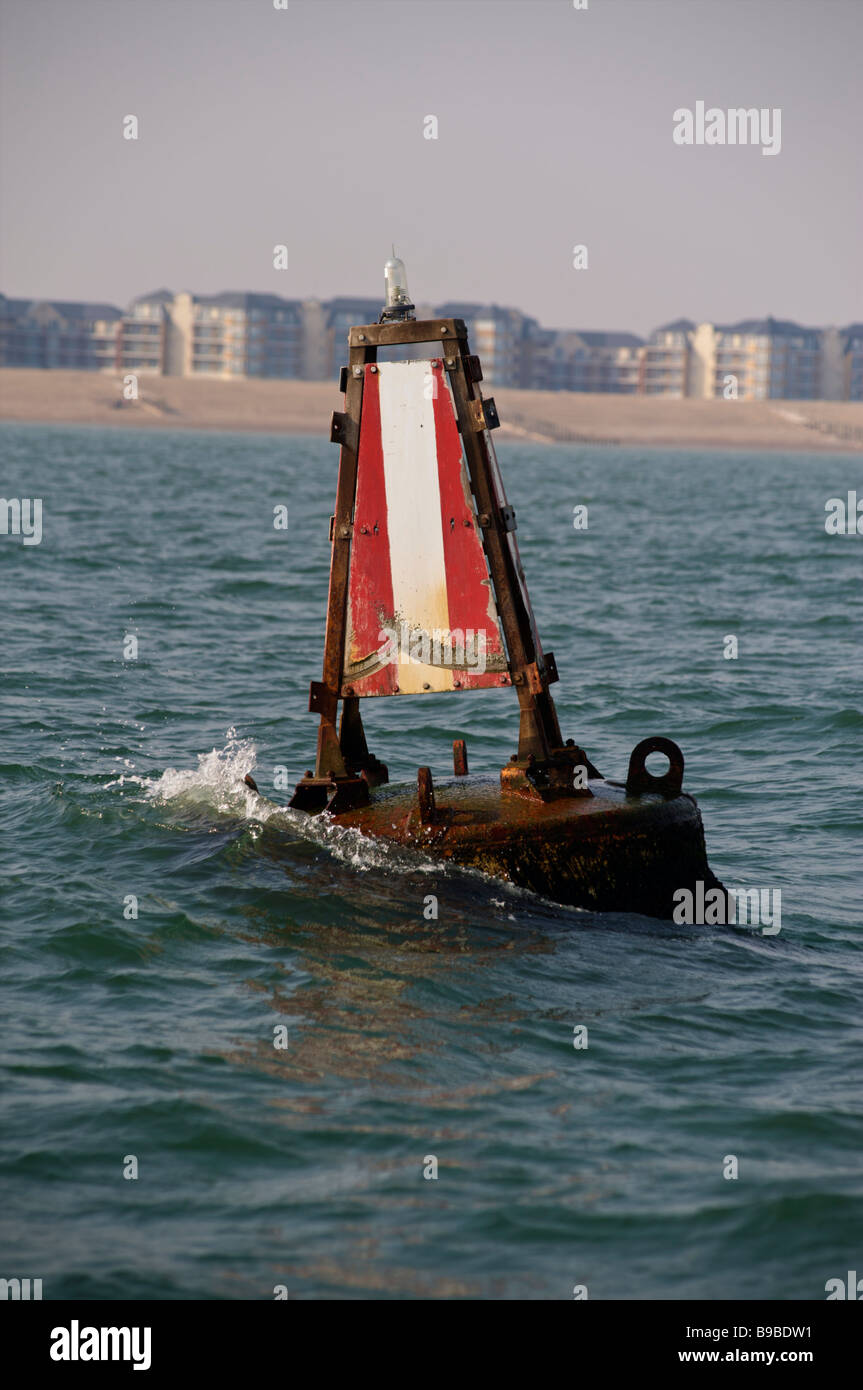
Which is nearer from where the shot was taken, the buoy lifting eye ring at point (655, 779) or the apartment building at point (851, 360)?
the buoy lifting eye ring at point (655, 779)

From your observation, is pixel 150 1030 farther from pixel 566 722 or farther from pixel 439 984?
pixel 566 722

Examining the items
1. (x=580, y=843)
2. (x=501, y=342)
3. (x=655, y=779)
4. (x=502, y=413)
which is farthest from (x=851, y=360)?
(x=580, y=843)

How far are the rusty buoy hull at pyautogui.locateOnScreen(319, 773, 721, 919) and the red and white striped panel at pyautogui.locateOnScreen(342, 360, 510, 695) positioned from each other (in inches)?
27.3

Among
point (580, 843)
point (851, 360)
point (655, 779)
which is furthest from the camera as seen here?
point (851, 360)

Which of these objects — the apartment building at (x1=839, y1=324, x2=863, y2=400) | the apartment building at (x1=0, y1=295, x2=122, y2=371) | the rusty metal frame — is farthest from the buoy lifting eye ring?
the apartment building at (x1=839, y1=324, x2=863, y2=400)

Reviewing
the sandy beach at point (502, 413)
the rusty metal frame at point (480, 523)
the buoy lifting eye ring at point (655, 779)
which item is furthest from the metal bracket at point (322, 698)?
the sandy beach at point (502, 413)

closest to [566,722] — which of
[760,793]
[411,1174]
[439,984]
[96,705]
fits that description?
[760,793]

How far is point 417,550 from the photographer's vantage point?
26.4ft

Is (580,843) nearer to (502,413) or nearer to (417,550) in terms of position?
(417,550)

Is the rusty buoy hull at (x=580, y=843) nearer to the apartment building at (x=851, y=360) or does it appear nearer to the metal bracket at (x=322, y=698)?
the metal bracket at (x=322, y=698)

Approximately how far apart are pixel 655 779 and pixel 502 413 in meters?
137

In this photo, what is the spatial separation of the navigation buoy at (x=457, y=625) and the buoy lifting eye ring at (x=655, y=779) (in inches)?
0.4

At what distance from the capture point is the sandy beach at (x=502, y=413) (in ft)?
451
